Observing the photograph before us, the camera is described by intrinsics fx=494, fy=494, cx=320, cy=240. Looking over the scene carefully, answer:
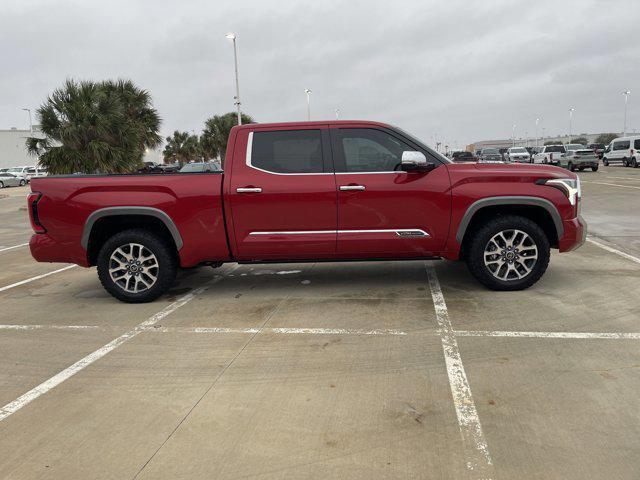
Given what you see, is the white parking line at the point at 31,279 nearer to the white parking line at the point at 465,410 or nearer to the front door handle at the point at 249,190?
the front door handle at the point at 249,190

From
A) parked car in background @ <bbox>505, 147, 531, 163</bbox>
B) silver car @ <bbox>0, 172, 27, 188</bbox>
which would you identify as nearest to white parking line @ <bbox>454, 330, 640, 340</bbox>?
parked car in background @ <bbox>505, 147, 531, 163</bbox>

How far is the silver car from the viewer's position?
125 ft

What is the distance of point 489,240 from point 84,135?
1595cm

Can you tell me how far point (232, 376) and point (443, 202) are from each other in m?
2.84

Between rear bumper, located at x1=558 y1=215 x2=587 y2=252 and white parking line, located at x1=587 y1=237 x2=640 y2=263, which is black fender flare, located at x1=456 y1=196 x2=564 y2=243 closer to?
rear bumper, located at x1=558 y1=215 x2=587 y2=252

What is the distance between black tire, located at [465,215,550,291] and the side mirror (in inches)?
35.0

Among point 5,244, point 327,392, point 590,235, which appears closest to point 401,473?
point 327,392

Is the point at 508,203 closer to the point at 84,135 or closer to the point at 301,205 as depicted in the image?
the point at 301,205

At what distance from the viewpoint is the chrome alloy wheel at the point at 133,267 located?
211 inches

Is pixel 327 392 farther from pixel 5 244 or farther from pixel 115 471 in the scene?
pixel 5 244

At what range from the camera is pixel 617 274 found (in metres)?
6.02

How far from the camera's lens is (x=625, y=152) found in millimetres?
33625

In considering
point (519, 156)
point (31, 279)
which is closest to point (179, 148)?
point (519, 156)

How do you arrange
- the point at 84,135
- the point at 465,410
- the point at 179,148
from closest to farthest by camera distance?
the point at 465,410 → the point at 84,135 → the point at 179,148
